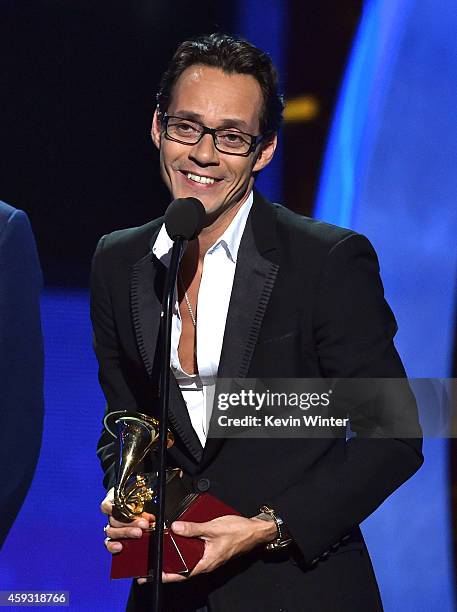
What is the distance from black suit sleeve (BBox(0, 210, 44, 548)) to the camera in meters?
2.43

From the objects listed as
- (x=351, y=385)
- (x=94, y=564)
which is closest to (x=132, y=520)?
(x=351, y=385)

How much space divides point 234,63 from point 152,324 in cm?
52

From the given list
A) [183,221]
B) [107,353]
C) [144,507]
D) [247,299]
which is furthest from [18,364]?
[183,221]

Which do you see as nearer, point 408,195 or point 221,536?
point 221,536

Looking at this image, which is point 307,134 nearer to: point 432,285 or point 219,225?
point 432,285

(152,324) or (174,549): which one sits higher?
(152,324)

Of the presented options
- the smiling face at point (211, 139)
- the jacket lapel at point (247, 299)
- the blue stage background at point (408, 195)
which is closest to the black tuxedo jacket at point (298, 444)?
the jacket lapel at point (247, 299)

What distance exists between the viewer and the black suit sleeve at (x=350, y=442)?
65.0 inches

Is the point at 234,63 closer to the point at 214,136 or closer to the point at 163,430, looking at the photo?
the point at 214,136

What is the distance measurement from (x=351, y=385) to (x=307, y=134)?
0.92 metres

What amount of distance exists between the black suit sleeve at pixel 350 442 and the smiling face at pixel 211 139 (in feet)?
0.79

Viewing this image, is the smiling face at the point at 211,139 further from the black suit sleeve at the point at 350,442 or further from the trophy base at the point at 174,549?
the trophy base at the point at 174,549

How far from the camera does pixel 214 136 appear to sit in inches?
72.4

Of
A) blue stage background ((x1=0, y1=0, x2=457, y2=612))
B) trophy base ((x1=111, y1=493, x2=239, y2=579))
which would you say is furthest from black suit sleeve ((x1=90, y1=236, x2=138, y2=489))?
blue stage background ((x1=0, y1=0, x2=457, y2=612))
